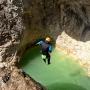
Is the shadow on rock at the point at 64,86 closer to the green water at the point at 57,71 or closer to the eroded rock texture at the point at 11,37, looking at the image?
the green water at the point at 57,71

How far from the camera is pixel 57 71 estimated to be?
16.3 meters

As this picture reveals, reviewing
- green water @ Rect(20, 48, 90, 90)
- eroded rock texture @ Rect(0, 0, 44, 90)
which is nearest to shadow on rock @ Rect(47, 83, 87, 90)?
green water @ Rect(20, 48, 90, 90)

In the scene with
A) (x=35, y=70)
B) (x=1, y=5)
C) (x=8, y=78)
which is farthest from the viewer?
(x=35, y=70)

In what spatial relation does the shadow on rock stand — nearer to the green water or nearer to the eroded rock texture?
the green water

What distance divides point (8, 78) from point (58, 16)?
6475 millimetres

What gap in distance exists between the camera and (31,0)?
16922mm

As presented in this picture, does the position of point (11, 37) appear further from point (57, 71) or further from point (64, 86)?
point (64, 86)

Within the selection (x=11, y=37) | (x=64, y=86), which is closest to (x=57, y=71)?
(x=64, y=86)

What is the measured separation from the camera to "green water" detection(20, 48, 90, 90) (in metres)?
15.2

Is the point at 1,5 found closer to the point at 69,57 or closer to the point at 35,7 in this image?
the point at 35,7

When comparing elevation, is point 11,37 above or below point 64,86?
above

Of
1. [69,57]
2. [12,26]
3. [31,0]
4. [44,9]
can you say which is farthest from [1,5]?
[69,57]

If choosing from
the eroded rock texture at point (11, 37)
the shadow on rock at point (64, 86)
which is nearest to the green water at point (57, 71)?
the shadow on rock at point (64, 86)

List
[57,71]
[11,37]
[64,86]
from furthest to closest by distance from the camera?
[57,71] < [64,86] < [11,37]
